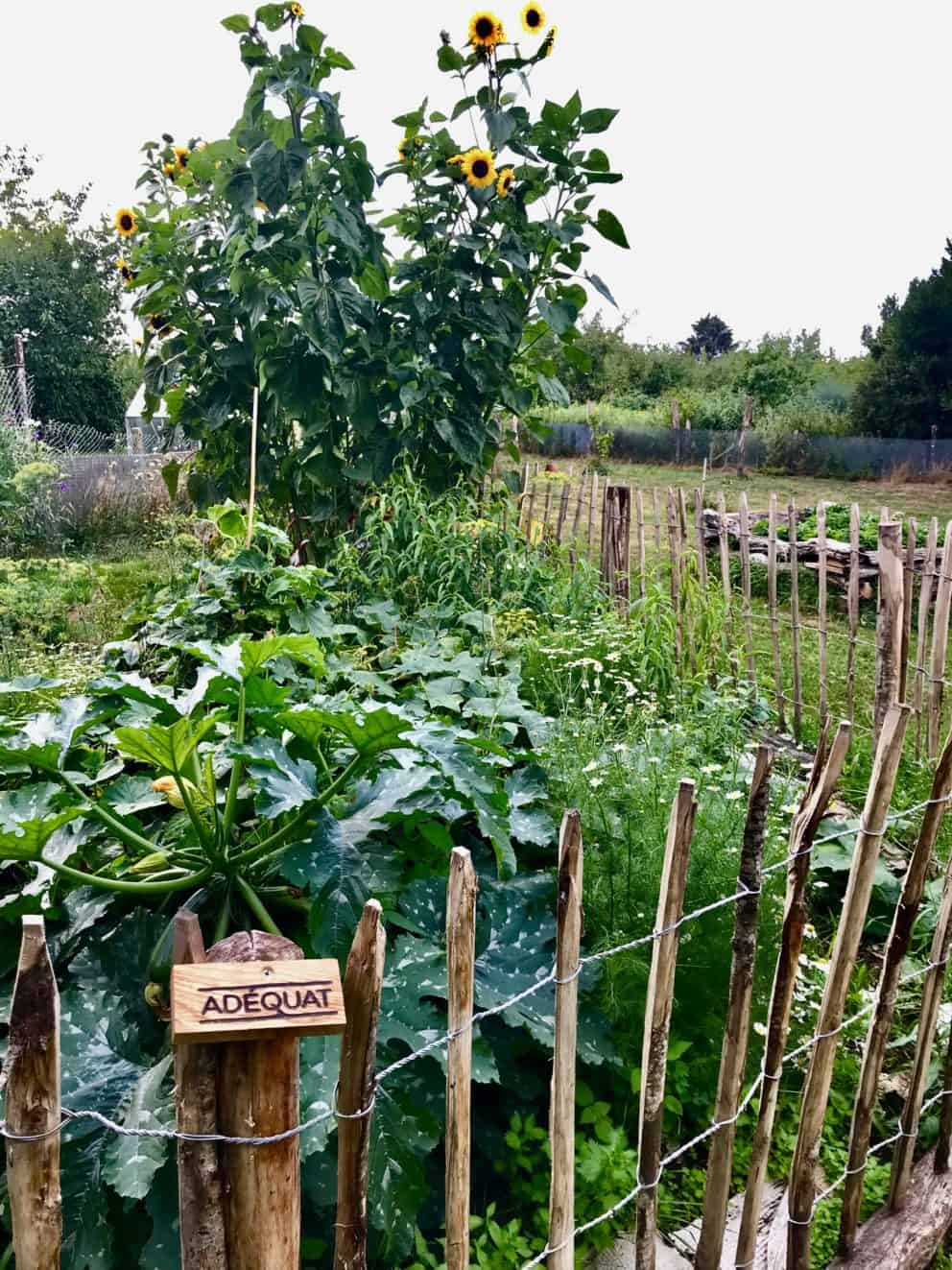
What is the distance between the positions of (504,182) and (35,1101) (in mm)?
Result: 5138

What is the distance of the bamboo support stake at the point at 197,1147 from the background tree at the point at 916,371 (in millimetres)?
24955

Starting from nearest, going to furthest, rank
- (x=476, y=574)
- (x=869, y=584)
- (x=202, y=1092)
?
1. (x=202, y=1092)
2. (x=476, y=574)
3. (x=869, y=584)

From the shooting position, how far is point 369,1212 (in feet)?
4.86

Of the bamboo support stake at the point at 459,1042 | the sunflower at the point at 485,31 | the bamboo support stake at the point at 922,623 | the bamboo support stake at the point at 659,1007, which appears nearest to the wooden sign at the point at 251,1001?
the bamboo support stake at the point at 459,1042

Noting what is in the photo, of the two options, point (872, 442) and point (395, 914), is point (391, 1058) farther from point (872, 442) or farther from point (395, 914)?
point (872, 442)

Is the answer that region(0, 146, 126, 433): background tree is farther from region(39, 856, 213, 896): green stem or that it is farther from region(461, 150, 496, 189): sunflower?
region(39, 856, 213, 896): green stem

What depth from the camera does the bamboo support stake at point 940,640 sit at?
3881 millimetres

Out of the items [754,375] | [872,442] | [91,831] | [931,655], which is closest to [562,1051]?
[91,831]

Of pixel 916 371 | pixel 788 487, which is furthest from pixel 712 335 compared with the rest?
pixel 788 487

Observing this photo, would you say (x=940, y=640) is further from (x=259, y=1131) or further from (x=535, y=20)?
(x=535, y=20)

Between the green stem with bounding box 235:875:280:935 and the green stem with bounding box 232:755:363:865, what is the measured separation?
0.13ft

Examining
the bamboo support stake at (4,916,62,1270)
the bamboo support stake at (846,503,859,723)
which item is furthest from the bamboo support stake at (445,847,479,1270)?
the bamboo support stake at (846,503,859,723)

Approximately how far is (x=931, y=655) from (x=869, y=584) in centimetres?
497

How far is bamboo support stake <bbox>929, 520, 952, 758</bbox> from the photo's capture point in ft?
12.7
